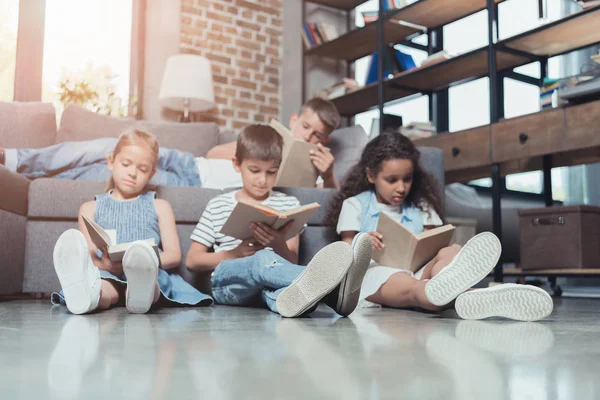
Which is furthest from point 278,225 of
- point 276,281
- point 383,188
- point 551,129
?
point 551,129

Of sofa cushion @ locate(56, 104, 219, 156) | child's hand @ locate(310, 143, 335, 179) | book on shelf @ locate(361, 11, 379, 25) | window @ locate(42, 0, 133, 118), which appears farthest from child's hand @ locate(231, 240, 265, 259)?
book on shelf @ locate(361, 11, 379, 25)

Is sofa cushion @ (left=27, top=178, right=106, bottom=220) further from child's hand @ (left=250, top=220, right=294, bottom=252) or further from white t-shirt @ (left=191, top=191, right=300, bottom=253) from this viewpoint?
child's hand @ (left=250, top=220, right=294, bottom=252)

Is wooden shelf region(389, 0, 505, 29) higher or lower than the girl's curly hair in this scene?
higher

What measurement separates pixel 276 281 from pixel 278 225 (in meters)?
0.26

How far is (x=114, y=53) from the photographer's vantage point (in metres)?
4.19

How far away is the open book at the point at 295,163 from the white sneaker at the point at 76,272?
100 centimetres

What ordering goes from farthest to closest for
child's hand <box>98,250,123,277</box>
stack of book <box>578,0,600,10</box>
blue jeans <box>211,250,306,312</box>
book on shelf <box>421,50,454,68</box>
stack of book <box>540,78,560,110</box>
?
1. book on shelf <box>421,50,454,68</box>
2. stack of book <box>540,78,560,110</box>
3. stack of book <box>578,0,600,10</box>
4. child's hand <box>98,250,123,277</box>
5. blue jeans <box>211,250,306,312</box>

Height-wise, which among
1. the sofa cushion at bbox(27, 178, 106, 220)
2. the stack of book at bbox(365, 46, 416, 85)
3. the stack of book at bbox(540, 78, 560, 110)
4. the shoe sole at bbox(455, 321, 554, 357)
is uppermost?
the stack of book at bbox(365, 46, 416, 85)

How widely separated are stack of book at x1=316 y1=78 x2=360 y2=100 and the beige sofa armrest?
2.62m

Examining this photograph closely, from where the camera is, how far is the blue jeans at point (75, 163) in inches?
93.7

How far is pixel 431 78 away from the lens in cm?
389

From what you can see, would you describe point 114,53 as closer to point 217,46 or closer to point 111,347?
point 217,46

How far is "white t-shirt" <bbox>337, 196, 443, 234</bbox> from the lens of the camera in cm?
200

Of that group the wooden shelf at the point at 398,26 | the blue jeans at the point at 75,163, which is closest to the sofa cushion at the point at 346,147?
the blue jeans at the point at 75,163
